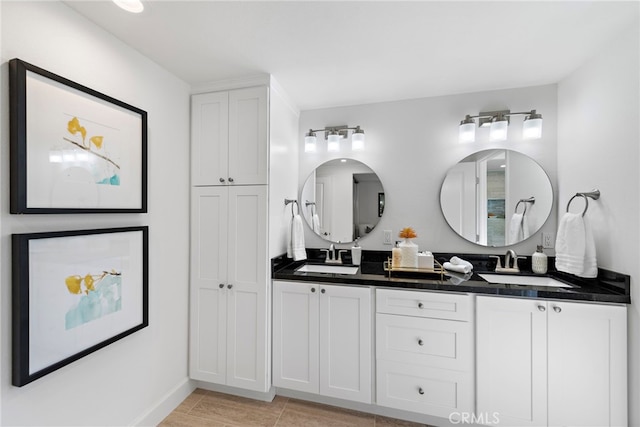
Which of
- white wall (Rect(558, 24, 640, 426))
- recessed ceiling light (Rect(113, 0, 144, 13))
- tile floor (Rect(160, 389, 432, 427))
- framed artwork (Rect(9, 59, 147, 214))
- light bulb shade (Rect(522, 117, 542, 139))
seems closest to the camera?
framed artwork (Rect(9, 59, 147, 214))

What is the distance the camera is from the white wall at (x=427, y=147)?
2170 millimetres

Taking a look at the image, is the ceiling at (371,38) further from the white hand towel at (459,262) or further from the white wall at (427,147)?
the white hand towel at (459,262)

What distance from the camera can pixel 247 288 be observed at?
200 cm

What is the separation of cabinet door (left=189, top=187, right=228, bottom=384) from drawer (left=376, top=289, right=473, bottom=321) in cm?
117

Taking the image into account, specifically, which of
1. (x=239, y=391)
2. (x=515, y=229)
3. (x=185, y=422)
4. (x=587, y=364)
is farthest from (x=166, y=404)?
(x=515, y=229)

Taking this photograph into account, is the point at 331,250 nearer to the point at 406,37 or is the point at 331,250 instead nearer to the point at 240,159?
the point at 240,159

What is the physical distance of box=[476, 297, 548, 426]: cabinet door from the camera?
63.4 inches

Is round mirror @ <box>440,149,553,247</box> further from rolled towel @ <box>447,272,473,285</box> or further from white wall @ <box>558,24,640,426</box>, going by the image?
rolled towel @ <box>447,272,473,285</box>

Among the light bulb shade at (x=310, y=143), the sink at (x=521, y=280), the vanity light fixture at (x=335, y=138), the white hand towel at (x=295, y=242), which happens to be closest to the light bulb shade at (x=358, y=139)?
the vanity light fixture at (x=335, y=138)

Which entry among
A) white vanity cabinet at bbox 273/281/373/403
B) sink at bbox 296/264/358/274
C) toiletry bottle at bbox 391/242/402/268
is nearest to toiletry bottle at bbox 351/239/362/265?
sink at bbox 296/264/358/274

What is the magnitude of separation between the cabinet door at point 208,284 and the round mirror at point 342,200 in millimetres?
845

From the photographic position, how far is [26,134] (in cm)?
114

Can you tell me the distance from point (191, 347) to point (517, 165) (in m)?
Result: 2.93

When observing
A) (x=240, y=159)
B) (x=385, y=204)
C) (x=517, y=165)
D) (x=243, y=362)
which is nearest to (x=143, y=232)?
(x=240, y=159)
